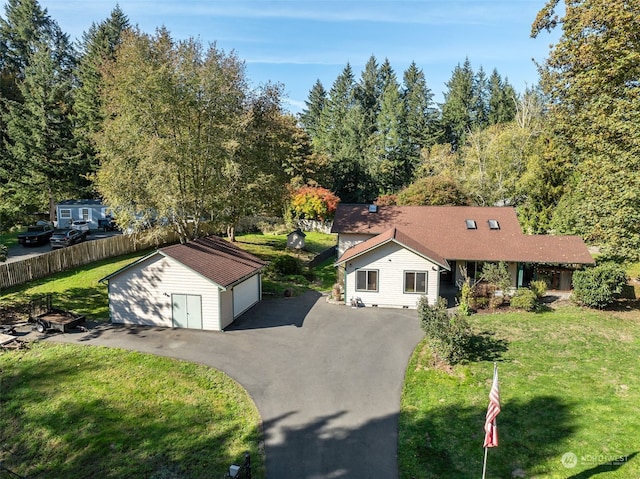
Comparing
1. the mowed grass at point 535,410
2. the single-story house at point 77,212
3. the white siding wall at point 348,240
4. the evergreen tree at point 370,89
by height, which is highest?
the evergreen tree at point 370,89

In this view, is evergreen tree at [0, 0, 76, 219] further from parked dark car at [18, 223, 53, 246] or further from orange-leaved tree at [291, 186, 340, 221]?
orange-leaved tree at [291, 186, 340, 221]

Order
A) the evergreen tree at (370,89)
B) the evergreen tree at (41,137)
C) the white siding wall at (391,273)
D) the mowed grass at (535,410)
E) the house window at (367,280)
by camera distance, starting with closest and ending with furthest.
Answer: the mowed grass at (535,410) → the white siding wall at (391,273) → the house window at (367,280) → the evergreen tree at (41,137) → the evergreen tree at (370,89)

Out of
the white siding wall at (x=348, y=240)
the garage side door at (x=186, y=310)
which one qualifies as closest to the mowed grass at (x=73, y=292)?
the garage side door at (x=186, y=310)

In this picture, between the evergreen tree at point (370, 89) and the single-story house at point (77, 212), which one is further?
the evergreen tree at point (370, 89)

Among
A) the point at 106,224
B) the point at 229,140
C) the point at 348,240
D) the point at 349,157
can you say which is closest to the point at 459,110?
the point at 349,157

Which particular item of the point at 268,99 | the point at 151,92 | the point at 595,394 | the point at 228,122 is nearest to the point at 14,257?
the point at 151,92

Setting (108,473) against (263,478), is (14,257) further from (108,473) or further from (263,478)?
(263,478)

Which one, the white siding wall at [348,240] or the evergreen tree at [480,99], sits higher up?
the evergreen tree at [480,99]

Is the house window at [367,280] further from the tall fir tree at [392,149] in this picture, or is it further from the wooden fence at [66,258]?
the tall fir tree at [392,149]
